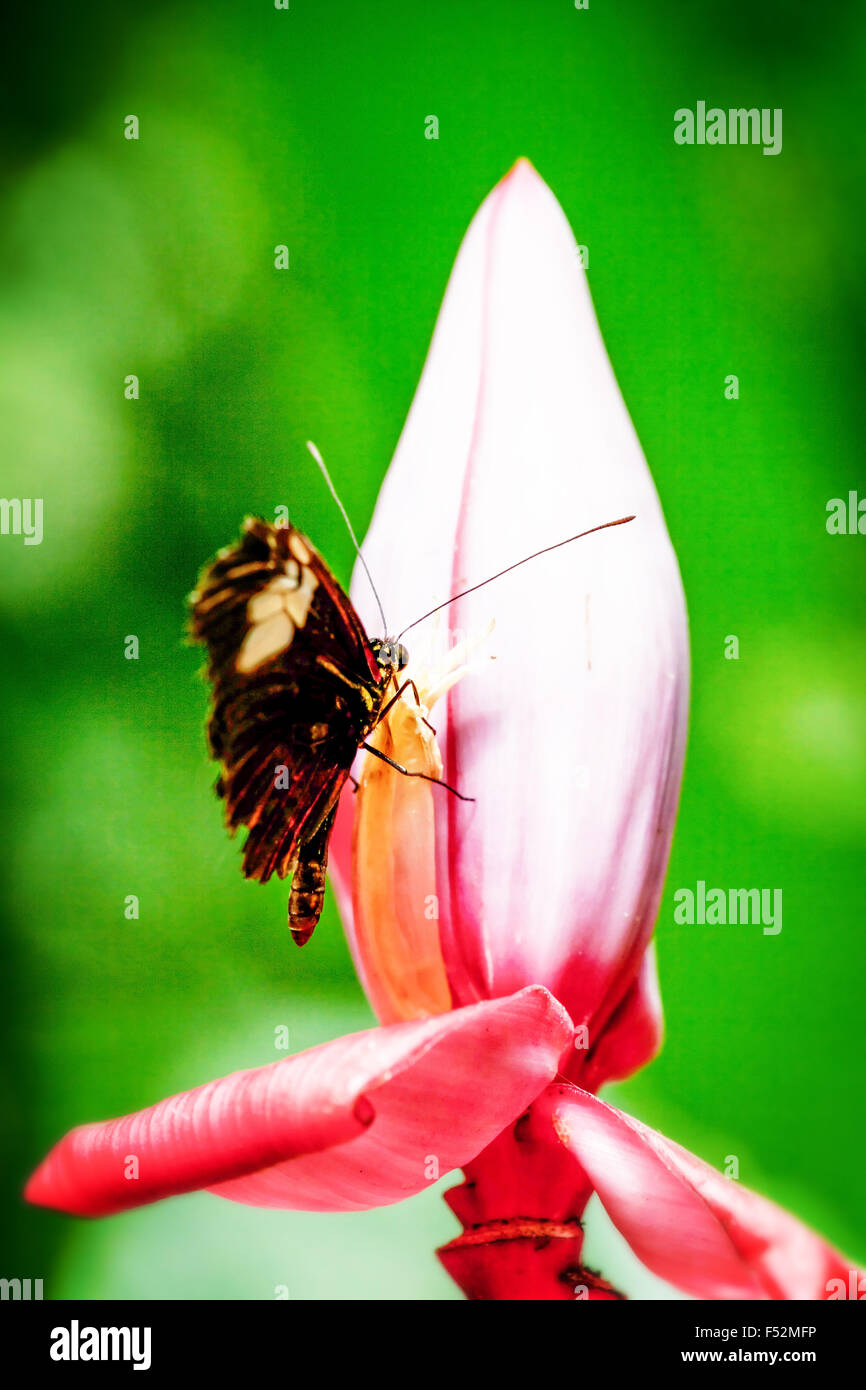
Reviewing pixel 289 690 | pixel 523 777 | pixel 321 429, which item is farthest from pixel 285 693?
pixel 321 429

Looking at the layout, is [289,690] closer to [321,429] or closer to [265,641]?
[265,641]

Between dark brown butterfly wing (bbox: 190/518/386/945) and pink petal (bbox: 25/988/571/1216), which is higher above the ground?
dark brown butterfly wing (bbox: 190/518/386/945)

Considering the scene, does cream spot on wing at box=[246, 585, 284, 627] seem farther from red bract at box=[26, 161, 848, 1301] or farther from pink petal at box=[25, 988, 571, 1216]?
pink petal at box=[25, 988, 571, 1216]

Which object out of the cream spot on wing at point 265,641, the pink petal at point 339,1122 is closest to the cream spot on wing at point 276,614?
the cream spot on wing at point 265,641

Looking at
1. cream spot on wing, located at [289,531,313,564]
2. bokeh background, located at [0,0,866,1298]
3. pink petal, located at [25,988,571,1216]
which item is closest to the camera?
pink petal, located at [25,988,571,1216]

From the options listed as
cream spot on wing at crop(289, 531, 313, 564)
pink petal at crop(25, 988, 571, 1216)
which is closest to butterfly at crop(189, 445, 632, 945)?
cream spot on wing at crop(289, 531, 313, 564)

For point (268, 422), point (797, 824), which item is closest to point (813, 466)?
point (797, 824)

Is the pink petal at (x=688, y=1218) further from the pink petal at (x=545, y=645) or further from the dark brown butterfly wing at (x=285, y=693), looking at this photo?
the dark brown butterfly wing at (x=285, y=693)
